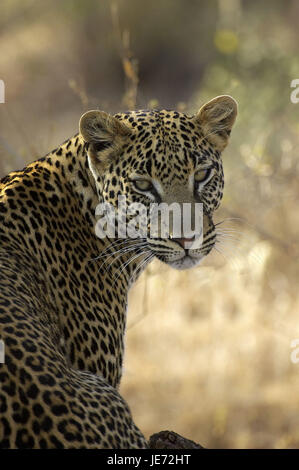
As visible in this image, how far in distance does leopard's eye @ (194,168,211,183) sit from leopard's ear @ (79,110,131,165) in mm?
662

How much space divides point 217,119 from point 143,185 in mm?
1058

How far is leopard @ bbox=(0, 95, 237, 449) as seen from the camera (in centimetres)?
706

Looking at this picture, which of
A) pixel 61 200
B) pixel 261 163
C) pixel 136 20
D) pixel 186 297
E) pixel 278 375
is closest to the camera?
pixel 61 200

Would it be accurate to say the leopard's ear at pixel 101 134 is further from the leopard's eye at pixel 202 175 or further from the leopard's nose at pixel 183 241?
the leopard's nose at pixel 183 241

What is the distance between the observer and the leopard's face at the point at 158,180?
7.49 metres

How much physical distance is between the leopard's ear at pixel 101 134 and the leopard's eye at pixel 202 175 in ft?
2.17

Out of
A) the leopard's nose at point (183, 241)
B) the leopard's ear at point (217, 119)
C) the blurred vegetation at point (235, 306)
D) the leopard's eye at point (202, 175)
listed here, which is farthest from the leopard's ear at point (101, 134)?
the blurred vegetation at point (235, 306)

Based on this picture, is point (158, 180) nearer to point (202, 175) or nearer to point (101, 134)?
point (202, 175)

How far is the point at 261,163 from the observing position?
13008mm

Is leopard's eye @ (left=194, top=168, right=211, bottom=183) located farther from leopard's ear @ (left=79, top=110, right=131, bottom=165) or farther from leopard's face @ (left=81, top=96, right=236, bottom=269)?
leopard's ear @ (left=79, top=110, right=131, bottom=165)

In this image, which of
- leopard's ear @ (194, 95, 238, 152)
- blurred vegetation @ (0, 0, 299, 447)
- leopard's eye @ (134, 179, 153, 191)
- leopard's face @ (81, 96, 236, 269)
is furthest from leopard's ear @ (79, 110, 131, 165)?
blurred vegetation @ (0, 0, 299, 447)
